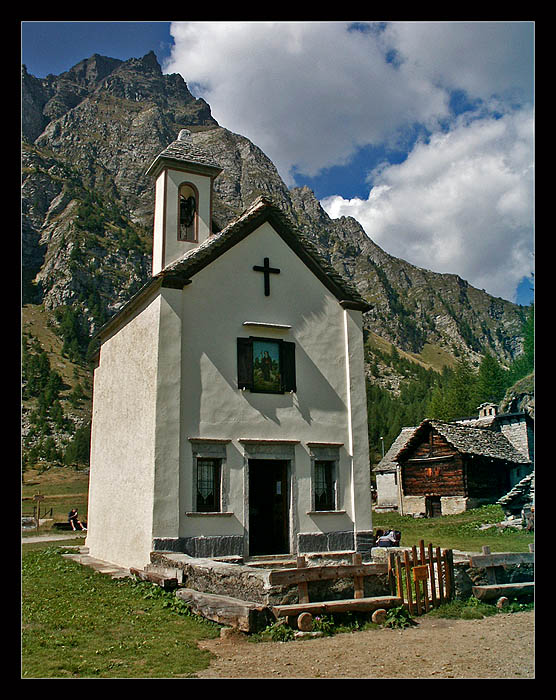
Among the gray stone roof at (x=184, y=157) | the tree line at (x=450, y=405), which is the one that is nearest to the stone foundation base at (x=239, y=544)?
the gray stone roof at (x=184, y=157)

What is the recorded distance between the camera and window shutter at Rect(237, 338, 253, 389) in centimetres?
1576

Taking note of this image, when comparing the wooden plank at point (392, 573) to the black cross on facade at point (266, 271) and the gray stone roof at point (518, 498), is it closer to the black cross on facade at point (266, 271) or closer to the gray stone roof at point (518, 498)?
the black cross on facade at point (266, 271)

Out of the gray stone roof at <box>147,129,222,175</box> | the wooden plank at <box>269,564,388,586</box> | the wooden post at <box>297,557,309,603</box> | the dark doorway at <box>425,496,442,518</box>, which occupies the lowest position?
the dark doorway at <box>425,496,442,518</box>

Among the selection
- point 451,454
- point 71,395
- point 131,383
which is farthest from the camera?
point 71,395

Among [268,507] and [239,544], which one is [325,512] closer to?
[268,507]

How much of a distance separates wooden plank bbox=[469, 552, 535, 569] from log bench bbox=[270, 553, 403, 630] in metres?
2.52

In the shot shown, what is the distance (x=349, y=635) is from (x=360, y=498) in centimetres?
743

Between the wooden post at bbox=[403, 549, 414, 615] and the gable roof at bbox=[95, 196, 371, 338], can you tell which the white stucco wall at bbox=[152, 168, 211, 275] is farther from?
the wooden post at bbox=[403, 549, 414, 615]

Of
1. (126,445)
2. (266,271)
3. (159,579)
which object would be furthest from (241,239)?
(159,579)

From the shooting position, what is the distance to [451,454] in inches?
1554

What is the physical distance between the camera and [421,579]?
1134cm

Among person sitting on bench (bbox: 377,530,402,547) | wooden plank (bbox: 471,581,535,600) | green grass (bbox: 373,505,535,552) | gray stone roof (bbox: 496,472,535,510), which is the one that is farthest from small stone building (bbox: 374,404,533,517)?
wooden plank (bbox: 471,581,535,600)

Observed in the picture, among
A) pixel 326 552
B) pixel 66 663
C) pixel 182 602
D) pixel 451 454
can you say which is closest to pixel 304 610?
pixel 182 602

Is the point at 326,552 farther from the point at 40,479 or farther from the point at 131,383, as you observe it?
the point at 40,479
